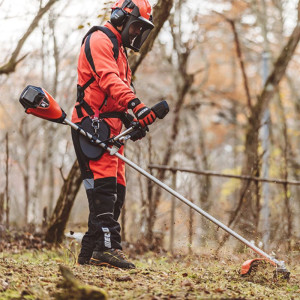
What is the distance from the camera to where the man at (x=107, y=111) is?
4.48 meters

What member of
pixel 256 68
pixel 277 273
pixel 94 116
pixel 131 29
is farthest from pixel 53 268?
pixel 256 68

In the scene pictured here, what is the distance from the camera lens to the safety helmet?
4703mm

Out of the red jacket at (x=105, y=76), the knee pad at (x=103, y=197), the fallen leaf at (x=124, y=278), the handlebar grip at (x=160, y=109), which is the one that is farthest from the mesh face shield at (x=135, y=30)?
the fallen leaf at (x=124, y=278)

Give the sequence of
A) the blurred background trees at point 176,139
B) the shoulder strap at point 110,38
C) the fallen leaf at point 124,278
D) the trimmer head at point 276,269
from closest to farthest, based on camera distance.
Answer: the fallen leaf at point 124,278
the trimmer head at point 276,269
the shoulder strap at point 110,38
the blurred background trees at point 176,139

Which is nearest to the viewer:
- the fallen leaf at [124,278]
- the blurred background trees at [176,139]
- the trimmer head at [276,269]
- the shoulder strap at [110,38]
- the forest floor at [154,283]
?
the forest floor at [154,283]

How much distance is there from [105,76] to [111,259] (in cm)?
163

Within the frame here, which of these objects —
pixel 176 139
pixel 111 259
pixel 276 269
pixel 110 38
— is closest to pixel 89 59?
pixel 110 38

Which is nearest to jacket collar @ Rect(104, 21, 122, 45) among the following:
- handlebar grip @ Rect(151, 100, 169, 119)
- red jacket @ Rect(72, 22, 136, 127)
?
red jacket @ Rect(72, 22, 136, 127)

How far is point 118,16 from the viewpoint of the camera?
4.71 metres

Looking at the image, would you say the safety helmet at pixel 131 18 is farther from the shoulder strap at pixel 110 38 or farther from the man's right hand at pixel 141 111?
the man's right hand at pixel 141 111

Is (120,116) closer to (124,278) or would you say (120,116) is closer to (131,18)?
(131,18)

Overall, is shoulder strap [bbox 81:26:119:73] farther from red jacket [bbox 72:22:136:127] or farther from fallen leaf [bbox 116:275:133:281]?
fallen leaf [bbox 116:275:133:281]

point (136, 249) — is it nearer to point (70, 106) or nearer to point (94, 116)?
point (94, 116)

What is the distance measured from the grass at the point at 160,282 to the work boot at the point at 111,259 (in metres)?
0.12
